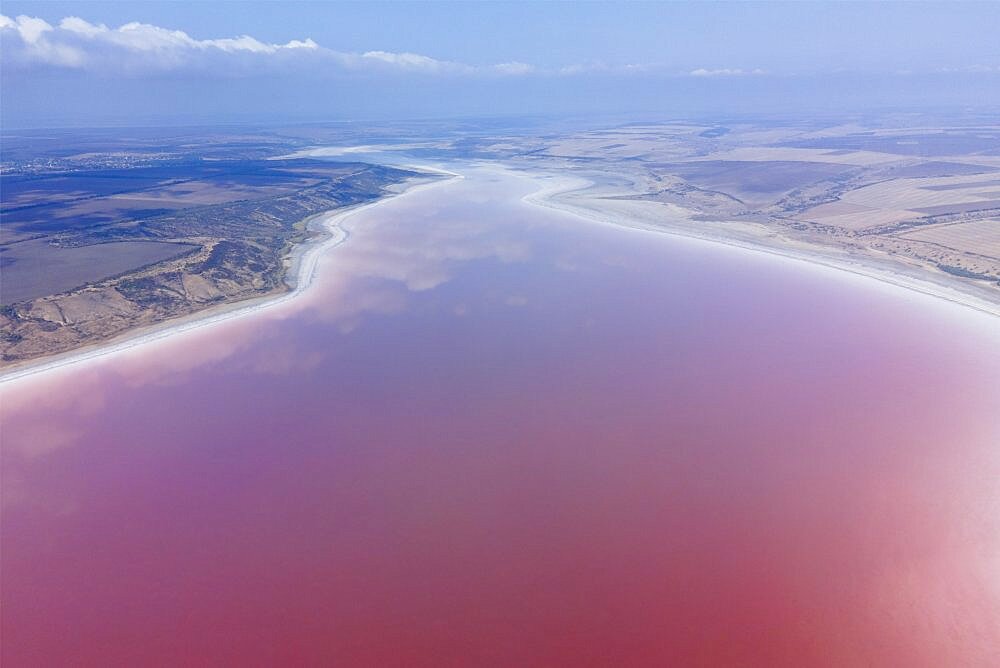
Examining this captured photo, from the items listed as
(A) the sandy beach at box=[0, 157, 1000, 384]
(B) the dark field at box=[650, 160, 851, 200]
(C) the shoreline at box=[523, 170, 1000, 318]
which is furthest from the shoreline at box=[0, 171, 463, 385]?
(B) the dark field at box=[650, 160, 851, 200]

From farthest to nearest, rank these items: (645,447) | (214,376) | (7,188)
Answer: (7,188)
(214,376)
(645,447)

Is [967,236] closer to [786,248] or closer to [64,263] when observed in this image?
[786,248]

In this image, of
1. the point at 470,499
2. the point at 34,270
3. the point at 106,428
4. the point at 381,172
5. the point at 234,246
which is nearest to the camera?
the point at 470,499

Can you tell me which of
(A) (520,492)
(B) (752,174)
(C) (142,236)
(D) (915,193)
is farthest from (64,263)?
(B) (752,174)

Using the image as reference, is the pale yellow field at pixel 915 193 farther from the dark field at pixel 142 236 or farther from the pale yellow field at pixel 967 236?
the dark field at pixel 142 236

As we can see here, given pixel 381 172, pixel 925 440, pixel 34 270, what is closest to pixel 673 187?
pixel 381 172

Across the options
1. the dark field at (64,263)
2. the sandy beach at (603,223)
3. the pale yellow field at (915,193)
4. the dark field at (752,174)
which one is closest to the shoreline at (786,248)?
the sandy beach at (603,223)

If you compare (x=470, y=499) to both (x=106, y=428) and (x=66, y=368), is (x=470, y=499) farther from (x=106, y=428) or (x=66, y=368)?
(x=66, y=368)

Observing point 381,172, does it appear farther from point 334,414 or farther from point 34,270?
point 334,414

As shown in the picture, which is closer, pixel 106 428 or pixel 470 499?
pixel 470 499
